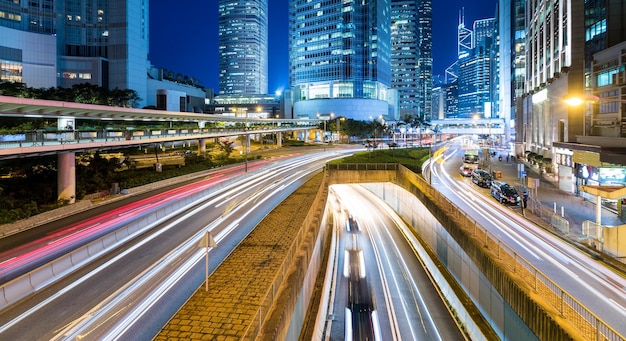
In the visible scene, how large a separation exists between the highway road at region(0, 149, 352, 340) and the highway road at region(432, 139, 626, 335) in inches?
559

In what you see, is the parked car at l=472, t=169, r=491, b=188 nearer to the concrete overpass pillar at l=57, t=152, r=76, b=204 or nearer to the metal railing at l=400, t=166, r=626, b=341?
the metal railing at l=400, t=166, r=626, b=341

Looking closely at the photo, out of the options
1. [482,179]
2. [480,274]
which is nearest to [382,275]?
[480,274]

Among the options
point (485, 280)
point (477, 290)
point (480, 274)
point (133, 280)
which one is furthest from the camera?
point (477, 290)

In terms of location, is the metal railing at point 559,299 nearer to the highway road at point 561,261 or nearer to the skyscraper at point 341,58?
the highway road at point 561,261

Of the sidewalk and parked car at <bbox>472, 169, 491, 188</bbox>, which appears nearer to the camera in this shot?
the sidewalk

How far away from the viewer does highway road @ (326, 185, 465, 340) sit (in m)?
16.3

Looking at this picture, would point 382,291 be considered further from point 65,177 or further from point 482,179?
point 482,179

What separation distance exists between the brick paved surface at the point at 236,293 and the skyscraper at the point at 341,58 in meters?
121

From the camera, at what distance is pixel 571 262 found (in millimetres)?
17375

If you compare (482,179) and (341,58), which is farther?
(341,58)

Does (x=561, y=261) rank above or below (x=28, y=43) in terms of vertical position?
below

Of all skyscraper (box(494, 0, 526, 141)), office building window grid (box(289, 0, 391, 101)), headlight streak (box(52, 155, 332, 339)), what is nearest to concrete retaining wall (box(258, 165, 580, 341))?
headlight streak (box(52, 155, 332, 339))

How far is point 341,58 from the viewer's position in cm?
14350

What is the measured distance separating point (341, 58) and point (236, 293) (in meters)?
139
